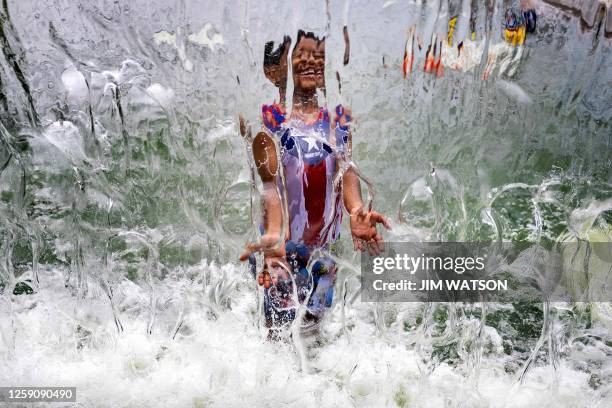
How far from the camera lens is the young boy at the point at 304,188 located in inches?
89.0

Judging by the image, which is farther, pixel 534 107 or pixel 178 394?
pixel 534 107

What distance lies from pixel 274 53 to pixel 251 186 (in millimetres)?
630

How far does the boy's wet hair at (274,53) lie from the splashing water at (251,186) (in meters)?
0.14

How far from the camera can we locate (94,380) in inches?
97.7

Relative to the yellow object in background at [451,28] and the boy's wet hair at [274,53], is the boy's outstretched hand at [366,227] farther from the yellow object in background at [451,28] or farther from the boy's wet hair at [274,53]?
the yellow object in background at [451,28]

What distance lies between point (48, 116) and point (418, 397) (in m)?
2.77

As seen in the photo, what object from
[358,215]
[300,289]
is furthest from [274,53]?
[300,289]

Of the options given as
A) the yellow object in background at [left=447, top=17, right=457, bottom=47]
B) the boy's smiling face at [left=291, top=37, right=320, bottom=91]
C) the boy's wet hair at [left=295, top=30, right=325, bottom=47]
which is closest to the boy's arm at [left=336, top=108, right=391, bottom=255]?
the boy's smiling face at [left=291, top=37, right=320, bottom=91]

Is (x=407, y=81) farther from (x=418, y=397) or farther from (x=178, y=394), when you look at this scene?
(x=178, y=394)

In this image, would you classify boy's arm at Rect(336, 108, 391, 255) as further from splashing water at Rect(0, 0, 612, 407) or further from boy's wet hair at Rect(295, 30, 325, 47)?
boy's wet hair at Rect(295, 30, 325, 47)

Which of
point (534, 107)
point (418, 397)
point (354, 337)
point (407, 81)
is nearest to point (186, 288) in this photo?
point (354, 337)

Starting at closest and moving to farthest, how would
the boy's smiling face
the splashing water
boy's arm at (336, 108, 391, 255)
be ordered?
the boy's smiling face
boy's arm at (336, 108, 391, 255)
the splashing water

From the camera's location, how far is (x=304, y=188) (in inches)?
90.4

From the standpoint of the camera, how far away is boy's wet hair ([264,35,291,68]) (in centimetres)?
227
